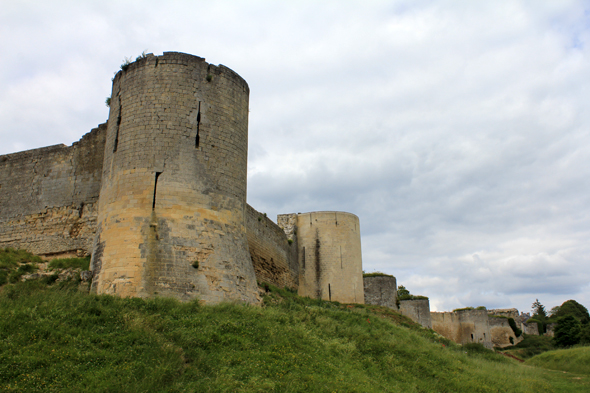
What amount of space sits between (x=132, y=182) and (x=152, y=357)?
5.46m

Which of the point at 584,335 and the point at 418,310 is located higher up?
the point at 418,310

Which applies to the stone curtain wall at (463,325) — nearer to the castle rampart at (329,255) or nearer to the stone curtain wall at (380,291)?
the stone curtain wall at (380,291)

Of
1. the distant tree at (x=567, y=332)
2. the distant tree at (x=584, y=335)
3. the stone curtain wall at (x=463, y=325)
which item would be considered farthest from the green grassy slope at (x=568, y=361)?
the distant tree at (x=567, y=332)

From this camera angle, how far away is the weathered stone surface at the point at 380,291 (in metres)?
→ 26.5

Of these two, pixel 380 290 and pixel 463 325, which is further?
pixel 463 325

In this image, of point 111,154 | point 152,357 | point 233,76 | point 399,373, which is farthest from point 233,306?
point 233,76

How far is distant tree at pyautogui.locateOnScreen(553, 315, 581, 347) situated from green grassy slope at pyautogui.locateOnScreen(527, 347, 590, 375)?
38.2 feet

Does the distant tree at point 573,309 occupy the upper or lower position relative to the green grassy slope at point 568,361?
upper

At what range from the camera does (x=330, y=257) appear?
2444 centimetres

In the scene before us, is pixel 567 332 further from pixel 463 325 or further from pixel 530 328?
pixel 530 328

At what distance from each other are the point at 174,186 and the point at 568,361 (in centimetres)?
1937

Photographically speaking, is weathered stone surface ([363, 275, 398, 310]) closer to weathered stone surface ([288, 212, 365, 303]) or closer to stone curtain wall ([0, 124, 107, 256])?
weathered stone surface ([288, 212, 365, 303])

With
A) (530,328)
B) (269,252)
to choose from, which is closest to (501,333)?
(530,328)

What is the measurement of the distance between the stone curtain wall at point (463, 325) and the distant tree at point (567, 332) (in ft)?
18.7
